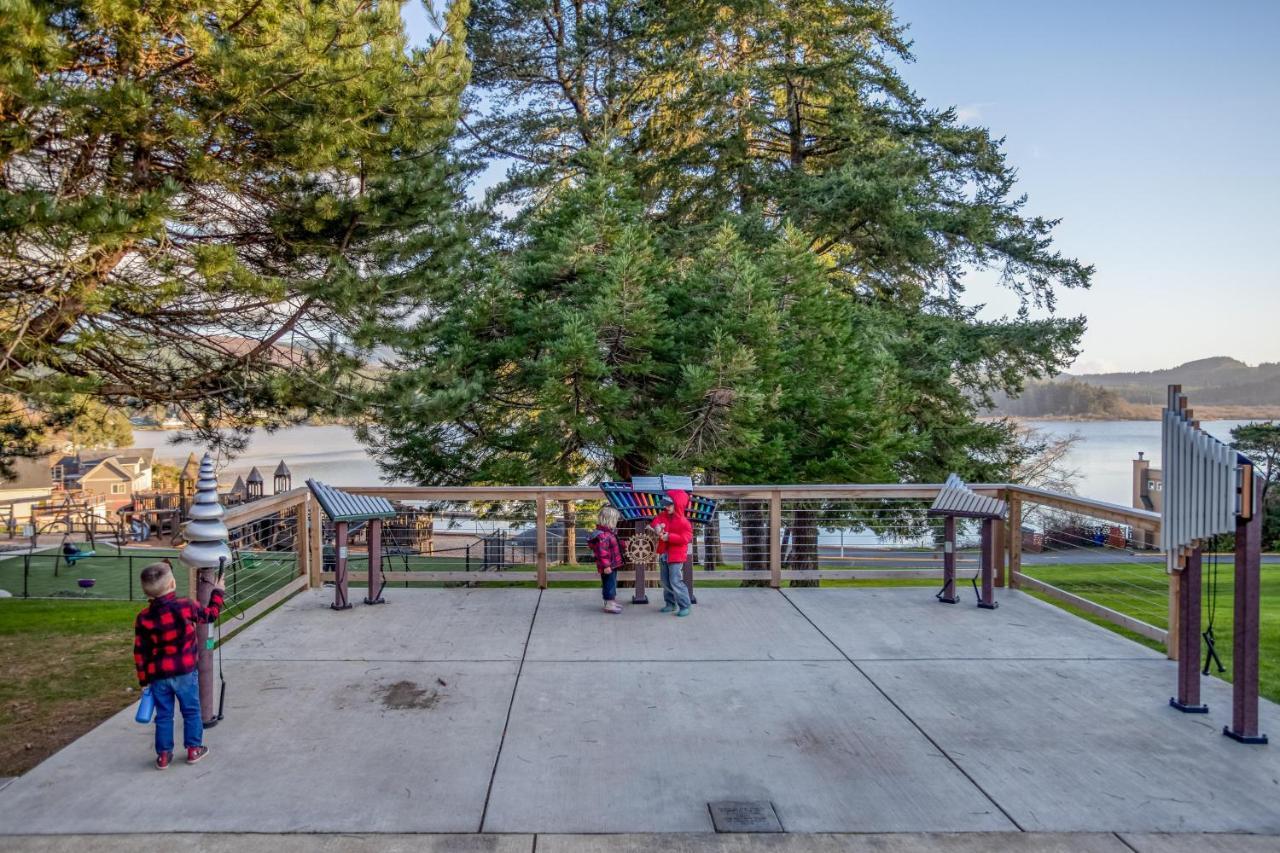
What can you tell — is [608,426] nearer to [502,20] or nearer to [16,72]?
[16,72]

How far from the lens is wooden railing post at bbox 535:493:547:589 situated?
7789 mm

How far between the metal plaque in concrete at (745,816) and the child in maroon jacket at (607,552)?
3191mm

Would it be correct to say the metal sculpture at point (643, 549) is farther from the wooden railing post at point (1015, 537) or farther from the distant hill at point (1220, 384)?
the distant hill at point (1220, 384)

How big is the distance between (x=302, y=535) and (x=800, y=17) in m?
14.5

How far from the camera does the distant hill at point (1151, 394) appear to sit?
35344 millimetres

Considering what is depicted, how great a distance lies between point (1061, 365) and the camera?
1612 centimetres

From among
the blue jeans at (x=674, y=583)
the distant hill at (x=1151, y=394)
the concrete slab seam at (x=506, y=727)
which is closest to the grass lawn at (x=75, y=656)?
the blue jeans at (x=674, y=583)

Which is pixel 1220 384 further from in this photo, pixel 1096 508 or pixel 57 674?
pixel 57 674

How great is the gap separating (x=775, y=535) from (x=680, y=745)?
3.98 metres

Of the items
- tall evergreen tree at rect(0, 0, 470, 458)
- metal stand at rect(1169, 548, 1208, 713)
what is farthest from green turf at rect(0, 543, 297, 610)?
metal stand at rect(1169, 548, 1208, 713)

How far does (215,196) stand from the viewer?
27.7 feet

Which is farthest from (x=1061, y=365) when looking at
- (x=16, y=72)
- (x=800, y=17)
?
(x=16, y=72)

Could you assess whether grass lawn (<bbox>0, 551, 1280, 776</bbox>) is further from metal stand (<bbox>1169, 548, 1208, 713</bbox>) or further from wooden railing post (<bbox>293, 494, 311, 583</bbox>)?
metal stand (<bbox>1169, 548, 1208, 713</bbox>)

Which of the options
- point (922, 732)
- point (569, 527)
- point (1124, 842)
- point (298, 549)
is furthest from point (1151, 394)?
point (1124, 842)
